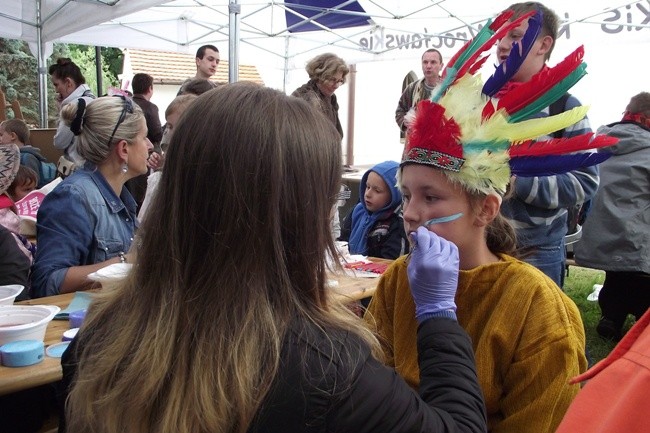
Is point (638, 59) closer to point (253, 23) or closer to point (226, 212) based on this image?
point (253, 23)

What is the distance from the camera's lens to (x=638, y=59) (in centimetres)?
811

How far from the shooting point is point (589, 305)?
209 inches

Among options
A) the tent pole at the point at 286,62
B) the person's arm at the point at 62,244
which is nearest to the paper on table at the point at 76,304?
the person's arm at the point at 62,244

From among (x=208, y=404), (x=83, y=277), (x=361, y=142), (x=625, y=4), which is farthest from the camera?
(x=361, y=142)

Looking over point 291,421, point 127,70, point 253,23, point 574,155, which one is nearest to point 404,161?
point 574,155

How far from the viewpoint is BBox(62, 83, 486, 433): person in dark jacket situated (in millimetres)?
979

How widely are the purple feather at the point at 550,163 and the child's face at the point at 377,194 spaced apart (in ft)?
5.84

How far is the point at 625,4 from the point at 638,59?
271 centimetres

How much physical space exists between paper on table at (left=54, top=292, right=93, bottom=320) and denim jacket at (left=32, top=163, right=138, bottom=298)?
175 mm

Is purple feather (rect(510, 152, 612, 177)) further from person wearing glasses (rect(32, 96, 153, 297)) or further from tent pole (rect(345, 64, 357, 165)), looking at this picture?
tent pole (rect(345, 64, 357, 165))

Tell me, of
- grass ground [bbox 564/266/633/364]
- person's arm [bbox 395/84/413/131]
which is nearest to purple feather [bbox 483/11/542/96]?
grass ground [bbox 564/266/633/364]

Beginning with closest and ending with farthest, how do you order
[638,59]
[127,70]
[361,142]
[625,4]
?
[625,4], [638,59], [361,142], [127,70]

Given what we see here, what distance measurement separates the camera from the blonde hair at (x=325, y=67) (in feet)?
14.9

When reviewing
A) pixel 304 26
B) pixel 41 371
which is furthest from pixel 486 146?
pixel 304 26
